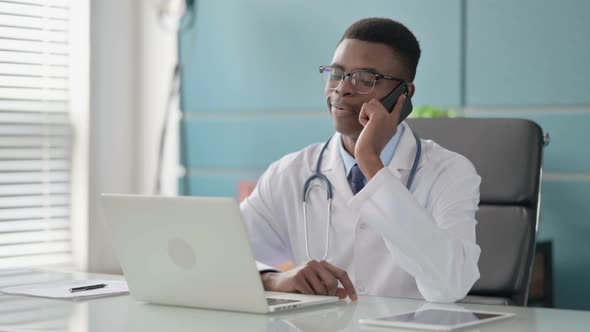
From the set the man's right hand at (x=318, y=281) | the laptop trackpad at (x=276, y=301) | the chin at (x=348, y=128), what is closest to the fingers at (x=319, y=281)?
the man's right hand at (x=318, y=281)

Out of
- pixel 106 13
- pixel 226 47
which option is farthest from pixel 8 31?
pixel 226 47

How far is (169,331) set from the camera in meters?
1.41

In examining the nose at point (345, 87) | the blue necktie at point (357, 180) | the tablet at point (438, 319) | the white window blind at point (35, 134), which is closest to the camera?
the tablet at point (438, 319)

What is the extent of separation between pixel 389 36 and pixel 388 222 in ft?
1.80

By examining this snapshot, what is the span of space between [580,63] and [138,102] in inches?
84.8

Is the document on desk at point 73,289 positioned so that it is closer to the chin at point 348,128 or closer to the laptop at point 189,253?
the laptop at point 189,253

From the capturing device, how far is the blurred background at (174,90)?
145 inches

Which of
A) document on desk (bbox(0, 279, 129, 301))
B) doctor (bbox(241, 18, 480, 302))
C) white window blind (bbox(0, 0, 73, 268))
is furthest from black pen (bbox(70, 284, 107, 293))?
white window blind (bbox(0, 0, 73, 268))

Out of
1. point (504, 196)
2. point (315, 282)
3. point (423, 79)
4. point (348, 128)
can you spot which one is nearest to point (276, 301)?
point (315, 282)

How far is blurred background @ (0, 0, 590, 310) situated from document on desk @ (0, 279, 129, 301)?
2049 mm

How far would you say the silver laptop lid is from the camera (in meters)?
1.51

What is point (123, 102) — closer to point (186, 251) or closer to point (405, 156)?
point (405, 156)

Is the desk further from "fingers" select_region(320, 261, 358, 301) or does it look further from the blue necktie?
the blue necktie

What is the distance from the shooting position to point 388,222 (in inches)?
71.4
